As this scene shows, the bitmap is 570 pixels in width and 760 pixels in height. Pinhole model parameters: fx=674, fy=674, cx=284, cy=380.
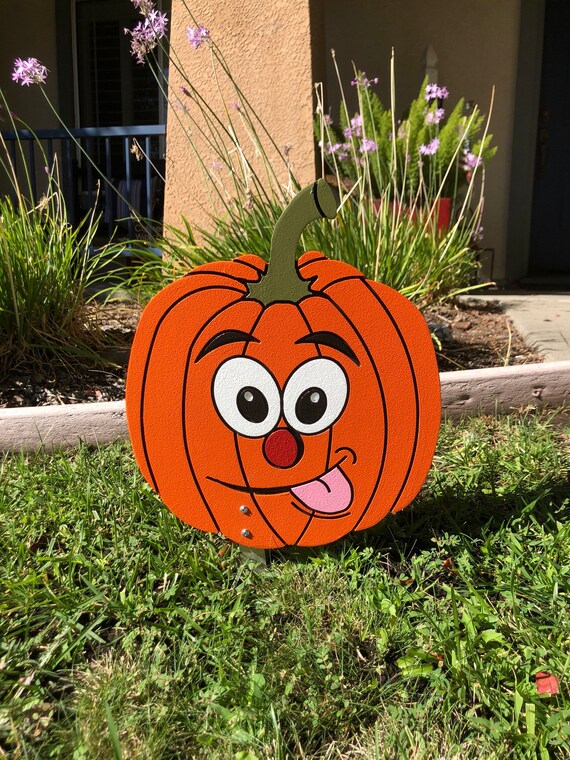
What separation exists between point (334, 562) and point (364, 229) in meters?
1.77

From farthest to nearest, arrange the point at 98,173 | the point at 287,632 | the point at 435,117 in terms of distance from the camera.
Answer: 1. the point at 98,173
2. the point at 435,117
3. the point at 287,632

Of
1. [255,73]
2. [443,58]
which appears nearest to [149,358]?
[255,73]

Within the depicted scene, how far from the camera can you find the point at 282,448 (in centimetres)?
166

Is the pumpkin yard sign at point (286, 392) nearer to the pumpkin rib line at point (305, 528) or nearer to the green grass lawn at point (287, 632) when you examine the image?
the pumpkin rib line at point (305, 528)

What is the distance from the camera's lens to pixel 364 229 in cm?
306

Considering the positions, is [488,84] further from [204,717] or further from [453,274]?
[204,717]

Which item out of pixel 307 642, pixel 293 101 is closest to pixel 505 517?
pixel 307 642

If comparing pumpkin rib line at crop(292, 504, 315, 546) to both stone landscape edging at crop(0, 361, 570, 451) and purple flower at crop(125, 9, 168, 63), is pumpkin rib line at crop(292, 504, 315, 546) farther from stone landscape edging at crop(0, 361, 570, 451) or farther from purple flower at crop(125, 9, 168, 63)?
purple flower at crop(125, 9, 168, 63)

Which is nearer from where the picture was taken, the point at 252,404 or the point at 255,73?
the point at 252,404

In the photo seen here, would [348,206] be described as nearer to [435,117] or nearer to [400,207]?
[400,207]

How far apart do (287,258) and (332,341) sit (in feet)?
0.74

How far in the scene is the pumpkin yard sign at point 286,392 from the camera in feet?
5.33

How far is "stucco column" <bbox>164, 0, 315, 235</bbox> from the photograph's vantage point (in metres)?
4.24

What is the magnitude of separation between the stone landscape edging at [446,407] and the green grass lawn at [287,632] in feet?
1.42
